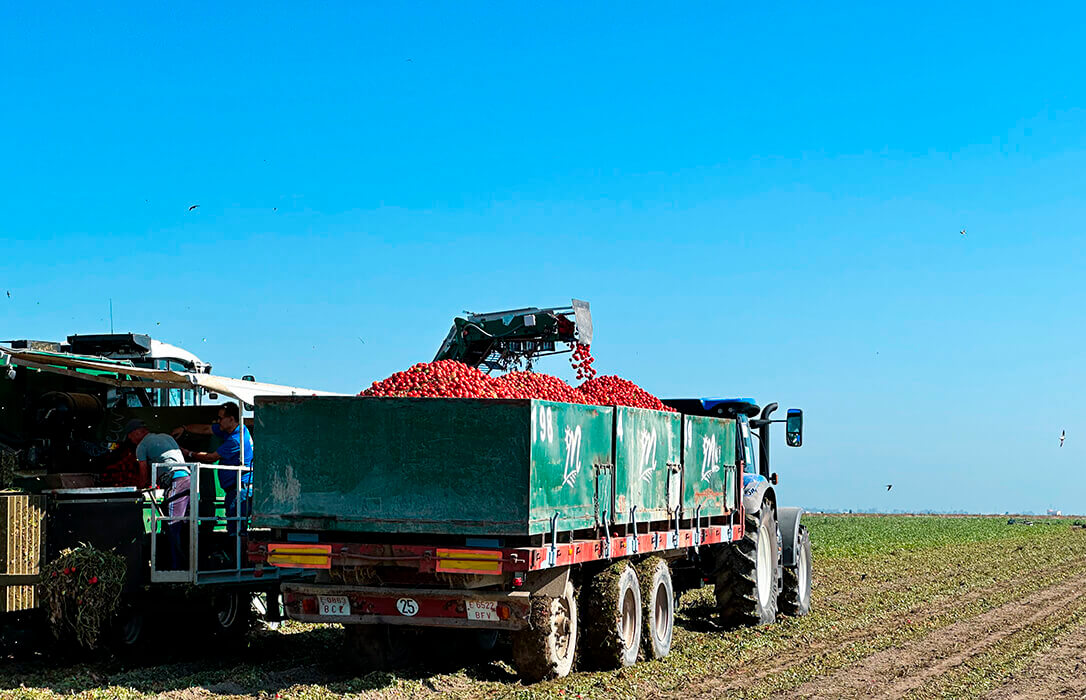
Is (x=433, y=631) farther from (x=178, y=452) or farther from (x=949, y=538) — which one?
(x=949, y=538)

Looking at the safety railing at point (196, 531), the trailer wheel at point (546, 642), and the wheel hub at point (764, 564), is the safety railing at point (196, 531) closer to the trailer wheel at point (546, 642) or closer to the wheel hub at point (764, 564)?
the trailer wheel at point (546, 642)

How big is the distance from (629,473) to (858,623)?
5744 millimetres

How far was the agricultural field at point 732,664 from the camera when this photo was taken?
33.1ft

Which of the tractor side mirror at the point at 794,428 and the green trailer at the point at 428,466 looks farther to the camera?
the tractor side mirror at the point at 794,428

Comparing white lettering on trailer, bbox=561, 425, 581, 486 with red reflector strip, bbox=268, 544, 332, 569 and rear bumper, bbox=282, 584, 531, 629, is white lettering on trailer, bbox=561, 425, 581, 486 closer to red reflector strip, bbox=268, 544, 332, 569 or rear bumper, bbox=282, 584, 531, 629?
rear bumper, bbox=282, 584, 531, 629

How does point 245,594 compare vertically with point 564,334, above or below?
below

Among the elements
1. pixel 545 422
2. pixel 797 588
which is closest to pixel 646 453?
pixel 545 422

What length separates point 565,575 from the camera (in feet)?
33.6

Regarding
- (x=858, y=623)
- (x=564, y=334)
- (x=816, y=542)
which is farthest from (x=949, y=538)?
(x=564, y=334)

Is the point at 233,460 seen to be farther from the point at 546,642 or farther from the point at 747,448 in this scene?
the point at 747,448

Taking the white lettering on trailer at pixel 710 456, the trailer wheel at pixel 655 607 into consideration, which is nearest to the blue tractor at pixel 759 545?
the white lettering on trailer at pixel 710 456

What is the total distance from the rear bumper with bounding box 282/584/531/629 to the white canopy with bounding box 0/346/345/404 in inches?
97.8

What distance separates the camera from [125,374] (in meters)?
12.4

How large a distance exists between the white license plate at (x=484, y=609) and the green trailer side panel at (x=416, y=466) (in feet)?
1.99
